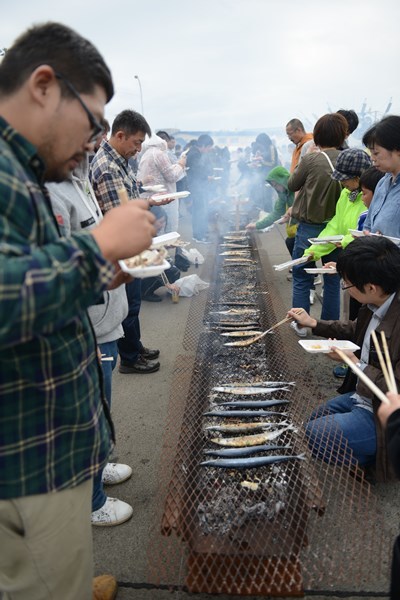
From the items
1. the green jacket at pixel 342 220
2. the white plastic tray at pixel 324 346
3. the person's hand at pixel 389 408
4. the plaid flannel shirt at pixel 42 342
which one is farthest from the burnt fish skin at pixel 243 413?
the green jacket at pixel 342 220

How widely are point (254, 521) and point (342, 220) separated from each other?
4164mm

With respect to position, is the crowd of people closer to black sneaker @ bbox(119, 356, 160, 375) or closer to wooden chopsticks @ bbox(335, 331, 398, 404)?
wooden chopsticks @ bbox(335, 331, 398, 404)

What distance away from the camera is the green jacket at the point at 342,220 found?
5.28m

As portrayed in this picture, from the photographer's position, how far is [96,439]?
168 centimetres

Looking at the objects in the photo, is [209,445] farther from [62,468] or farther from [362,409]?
[62,468]

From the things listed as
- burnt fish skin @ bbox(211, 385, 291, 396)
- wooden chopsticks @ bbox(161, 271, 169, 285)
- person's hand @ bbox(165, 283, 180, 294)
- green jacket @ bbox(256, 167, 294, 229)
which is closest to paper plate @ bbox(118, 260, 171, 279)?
burnt fish skin @ bbox(211, 385, 291, 396)

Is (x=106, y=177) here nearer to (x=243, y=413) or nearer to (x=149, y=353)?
(x=243, y=413)

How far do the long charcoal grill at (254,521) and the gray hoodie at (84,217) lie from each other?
1.13m

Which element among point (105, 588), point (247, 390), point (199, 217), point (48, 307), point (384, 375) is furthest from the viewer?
point (199, 217)

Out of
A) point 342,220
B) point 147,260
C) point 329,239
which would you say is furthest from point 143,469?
point 342,220

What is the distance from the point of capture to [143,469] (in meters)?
3.86

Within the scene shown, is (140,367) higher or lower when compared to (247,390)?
lower

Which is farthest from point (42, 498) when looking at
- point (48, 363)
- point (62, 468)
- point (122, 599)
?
point (122, 599)

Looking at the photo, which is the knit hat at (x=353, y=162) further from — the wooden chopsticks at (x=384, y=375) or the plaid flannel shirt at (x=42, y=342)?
the plaid flannel shirt at (x=42, y=342)
